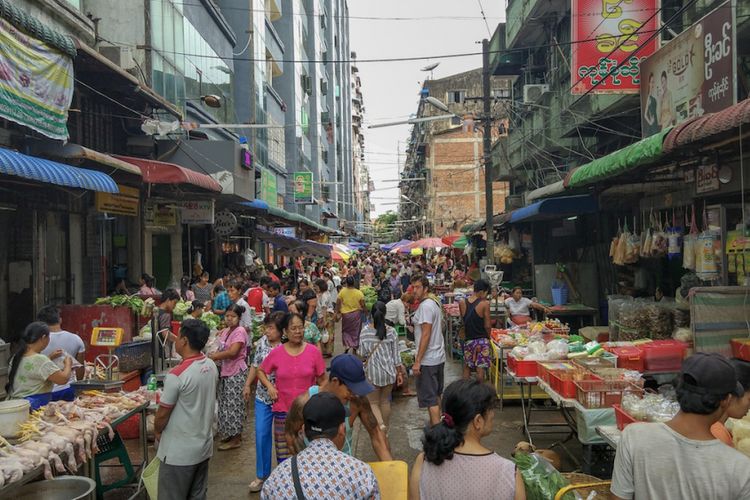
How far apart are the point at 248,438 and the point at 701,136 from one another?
6084mm

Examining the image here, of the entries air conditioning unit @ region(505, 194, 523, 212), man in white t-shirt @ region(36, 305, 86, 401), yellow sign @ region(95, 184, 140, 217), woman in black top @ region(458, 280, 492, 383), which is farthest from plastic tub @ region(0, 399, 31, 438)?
air conditioning unit @ region(505, 194, 523, 212)

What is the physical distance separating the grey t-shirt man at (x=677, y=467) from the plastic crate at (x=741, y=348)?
4.29 m

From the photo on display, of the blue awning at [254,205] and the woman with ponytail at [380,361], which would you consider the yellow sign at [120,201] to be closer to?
the blue awning at [254,205]

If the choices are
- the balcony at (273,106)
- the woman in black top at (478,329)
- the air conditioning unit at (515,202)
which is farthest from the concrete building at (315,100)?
the woman in black top at (478,329)

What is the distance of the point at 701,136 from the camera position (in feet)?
18.7

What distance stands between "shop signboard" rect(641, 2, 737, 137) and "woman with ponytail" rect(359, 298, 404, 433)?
5.33 metres

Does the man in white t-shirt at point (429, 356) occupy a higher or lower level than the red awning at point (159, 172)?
lower

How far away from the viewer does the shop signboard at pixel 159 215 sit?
46.6ft

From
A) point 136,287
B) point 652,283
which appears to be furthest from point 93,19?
point 652,283

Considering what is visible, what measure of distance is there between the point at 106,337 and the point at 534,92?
1450 centimetres

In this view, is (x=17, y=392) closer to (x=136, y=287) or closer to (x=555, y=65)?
(x=136, y=287)

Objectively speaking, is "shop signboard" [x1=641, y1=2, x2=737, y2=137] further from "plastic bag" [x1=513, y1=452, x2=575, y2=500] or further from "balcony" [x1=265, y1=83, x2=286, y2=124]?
"balcony" [x1=265, y1=83, x2=286, y2=124]

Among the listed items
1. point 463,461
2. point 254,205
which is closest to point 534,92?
point 254,205

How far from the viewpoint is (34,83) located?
29.2 feet
